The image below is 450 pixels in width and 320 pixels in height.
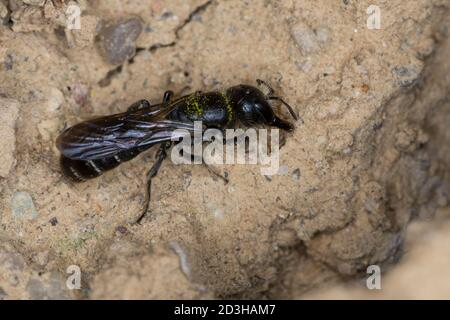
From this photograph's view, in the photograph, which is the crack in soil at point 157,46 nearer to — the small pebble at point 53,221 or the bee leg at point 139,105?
the bee leg at point 139,105

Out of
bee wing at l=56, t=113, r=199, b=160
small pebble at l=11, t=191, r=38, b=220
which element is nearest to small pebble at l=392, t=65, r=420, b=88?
bee wing at l=56, t=113, r=199, b=160

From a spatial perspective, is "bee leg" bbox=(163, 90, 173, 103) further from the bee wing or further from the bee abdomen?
the bee abdomen

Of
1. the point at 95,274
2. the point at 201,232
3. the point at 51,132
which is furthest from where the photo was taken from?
the point at 51,132

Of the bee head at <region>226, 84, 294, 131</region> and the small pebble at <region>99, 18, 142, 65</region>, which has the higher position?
the small pebble at <region>99, 18, 142, 65</region>

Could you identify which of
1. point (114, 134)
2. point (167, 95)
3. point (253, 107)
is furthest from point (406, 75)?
point (114, 134)

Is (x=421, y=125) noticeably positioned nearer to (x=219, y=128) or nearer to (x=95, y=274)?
(x=219, y=128)

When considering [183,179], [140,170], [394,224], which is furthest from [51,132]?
[394,224]
